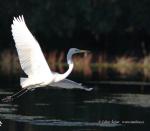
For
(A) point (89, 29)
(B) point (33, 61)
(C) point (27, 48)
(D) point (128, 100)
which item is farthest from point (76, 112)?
(A) point (89, 29)

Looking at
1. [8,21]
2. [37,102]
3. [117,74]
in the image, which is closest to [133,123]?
[37,102]

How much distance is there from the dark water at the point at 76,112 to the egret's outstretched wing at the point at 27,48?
1.27 m

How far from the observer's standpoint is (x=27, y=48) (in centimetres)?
1858

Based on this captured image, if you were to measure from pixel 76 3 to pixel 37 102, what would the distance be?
26276 mm

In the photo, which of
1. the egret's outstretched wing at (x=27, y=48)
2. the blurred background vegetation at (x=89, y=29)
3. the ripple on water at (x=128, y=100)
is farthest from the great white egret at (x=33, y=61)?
the blurred background vegetation at (x=89, y=29)

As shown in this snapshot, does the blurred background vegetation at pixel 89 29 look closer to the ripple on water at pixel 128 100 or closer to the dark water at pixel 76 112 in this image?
the ripple on water at pixel 128 100

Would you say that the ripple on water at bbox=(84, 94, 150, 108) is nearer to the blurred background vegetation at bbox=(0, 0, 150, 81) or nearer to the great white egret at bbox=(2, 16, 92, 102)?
the great white egret at bbox=(2, 16, 92, 102)

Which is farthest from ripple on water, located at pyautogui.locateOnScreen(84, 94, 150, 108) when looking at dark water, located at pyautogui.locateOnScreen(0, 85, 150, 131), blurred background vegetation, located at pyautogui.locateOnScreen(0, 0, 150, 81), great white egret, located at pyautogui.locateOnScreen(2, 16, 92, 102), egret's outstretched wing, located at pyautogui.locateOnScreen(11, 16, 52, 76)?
blurred background vegetation, located at pyautogui.locateOnScreen(0, 0, 150, 81)

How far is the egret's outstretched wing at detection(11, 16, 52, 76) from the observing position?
1844cm

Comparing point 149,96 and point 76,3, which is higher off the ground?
point 76,3

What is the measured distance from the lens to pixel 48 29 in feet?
162

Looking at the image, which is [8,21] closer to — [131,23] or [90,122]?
[131,23]

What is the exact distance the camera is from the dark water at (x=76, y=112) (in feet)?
61.2

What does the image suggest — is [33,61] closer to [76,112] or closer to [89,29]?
[76,112]
